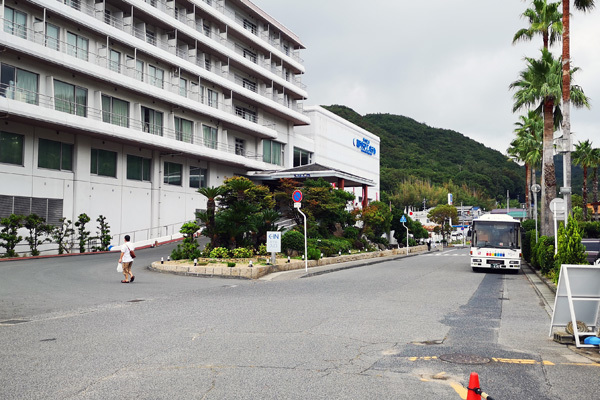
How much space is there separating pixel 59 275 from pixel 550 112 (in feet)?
75.6

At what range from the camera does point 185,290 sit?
50.0 ft

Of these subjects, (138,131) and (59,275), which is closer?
(59,275)

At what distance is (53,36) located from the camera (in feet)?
102

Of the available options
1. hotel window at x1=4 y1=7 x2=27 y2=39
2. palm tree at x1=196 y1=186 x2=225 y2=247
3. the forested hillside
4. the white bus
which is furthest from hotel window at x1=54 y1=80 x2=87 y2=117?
the forested hillside

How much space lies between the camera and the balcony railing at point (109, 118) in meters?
28.5

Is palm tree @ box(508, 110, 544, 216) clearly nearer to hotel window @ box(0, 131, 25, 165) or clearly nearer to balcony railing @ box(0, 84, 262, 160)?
balcony railing @ box(0, 84, 262, 160)

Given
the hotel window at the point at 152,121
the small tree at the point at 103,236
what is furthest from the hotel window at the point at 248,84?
the small tree at the point at 103,236

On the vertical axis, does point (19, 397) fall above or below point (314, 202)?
below

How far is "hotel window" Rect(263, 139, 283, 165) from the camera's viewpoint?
52.7 m

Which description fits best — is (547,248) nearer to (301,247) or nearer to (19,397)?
(301,247)

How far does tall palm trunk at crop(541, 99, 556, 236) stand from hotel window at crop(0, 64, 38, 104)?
26.6m

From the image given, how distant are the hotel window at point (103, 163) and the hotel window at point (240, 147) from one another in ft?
50.4

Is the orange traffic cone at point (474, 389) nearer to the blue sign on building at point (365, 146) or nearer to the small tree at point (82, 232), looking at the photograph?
the small tree at point (82, 232)

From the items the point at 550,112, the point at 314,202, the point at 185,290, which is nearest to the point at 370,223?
the point at 314,202
